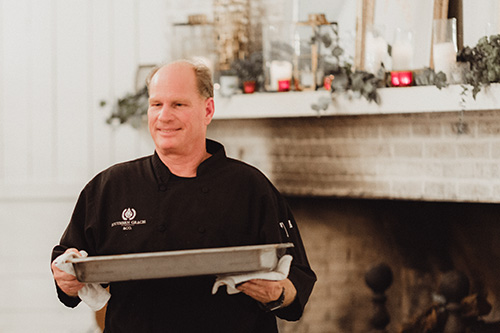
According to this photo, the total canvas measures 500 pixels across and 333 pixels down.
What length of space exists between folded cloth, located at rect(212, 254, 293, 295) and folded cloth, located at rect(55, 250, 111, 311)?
280mm

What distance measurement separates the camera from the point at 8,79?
3.30 m

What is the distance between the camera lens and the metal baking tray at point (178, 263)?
118cm

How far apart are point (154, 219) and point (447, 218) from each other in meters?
1.80

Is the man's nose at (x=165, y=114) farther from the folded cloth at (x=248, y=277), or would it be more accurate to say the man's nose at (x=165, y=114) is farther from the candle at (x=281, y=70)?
the candle at (x=281, y=70)

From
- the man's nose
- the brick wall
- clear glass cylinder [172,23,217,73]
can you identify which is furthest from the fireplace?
the man's nose

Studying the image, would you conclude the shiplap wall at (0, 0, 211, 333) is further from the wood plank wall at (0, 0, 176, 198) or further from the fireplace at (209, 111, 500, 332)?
the fireplace at (209, 111, 500, 332)

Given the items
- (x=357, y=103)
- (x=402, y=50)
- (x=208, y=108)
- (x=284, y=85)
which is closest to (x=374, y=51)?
(x=402, y=50)

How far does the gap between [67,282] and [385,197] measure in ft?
5.23

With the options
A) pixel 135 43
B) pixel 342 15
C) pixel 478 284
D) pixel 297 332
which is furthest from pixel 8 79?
pixel 478 284

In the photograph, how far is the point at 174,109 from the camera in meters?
1.39

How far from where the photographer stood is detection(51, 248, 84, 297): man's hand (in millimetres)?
1286

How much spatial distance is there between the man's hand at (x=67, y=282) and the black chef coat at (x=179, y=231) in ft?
0.23

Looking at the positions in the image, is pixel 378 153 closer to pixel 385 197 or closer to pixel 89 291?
pixel 385 197

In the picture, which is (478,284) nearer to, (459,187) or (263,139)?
(459,187)
